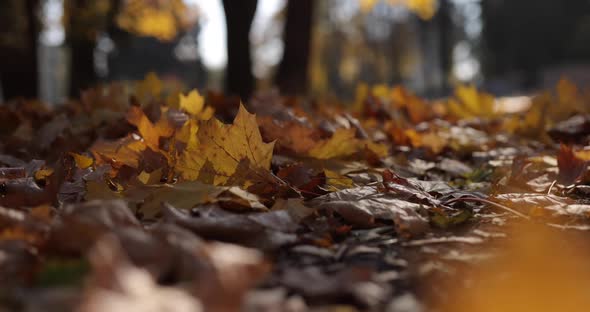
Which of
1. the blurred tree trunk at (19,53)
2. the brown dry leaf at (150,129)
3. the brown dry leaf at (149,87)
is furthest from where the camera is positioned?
the blurred tree trunk at (19,53)

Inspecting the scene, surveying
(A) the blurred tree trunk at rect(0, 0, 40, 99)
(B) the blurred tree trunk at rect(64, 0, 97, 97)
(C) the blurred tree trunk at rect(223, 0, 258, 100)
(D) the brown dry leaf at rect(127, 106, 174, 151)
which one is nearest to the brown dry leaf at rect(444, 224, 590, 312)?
(D) the brown dry leaf at rect(127, 106, 174, 151)

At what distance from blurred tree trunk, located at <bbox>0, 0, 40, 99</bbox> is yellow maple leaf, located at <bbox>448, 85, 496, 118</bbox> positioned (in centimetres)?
617

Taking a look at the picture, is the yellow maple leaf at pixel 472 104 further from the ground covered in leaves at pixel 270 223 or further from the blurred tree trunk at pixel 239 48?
the blurred tree trunk at pixel 239 48

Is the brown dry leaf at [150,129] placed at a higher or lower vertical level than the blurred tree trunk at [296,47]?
higher

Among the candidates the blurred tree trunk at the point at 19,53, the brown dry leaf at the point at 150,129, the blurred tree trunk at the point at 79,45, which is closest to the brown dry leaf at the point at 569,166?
the brown dry leaf at the point at 150,129

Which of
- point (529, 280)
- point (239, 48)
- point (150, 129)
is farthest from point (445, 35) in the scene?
point (529, 280)

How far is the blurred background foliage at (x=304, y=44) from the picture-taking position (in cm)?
729

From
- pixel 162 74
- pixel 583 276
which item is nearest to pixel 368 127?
pixel 583 276

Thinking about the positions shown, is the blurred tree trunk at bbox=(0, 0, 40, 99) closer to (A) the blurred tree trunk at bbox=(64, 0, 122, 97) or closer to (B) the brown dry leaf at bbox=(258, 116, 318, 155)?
(A) the blurred tree trunk at bbox=(64, 0, 122, 97)

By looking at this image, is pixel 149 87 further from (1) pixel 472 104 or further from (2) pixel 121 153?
(1) pixel 472 104

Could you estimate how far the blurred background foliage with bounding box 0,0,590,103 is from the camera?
7285 mm

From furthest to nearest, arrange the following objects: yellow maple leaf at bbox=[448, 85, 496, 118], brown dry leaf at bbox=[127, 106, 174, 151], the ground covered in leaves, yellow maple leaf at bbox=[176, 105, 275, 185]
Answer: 1. yellow maple leaf at bbox=[448, 85, 496, 118]
2. brown dry leaf at bbox=[127, 106, 174, 151]
3. yellow maple leaf at bbox=[176, 105, 275, 185]
4. the ground covered in leaves

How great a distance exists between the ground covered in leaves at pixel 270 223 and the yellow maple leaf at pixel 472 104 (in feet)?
6.33

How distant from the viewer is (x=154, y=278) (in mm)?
943
